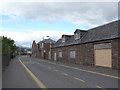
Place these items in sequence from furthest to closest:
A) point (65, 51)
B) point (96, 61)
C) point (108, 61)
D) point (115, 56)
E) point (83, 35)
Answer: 1. point (65, 51)
2. point (83, 35)
3. point (96, 61)
4. point (108, 61)
5. point (115, 56)

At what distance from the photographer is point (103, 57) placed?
835 inches

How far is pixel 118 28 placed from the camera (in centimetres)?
2083

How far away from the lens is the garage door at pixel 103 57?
20.2 m

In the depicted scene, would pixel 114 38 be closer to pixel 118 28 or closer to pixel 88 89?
pixel 118 28

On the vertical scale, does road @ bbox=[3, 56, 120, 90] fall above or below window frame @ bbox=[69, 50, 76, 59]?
below

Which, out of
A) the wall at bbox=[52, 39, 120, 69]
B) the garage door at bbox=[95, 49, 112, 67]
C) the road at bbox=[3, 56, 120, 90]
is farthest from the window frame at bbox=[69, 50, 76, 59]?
the road at bbox=[3, 56, 120, 90]

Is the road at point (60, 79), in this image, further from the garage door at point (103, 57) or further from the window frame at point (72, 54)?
the window frame at point (72, 54)

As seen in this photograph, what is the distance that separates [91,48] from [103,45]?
285 cm

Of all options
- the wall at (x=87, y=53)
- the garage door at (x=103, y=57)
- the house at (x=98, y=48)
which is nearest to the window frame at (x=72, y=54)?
the house at (x=98, y=48)

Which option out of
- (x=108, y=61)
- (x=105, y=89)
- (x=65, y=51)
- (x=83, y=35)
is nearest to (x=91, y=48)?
(x=108, y=61)

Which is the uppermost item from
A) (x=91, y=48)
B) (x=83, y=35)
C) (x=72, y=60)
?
(x=83, y=35)

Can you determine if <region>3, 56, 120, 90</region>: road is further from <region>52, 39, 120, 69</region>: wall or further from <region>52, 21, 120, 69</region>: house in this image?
<region>52, 21, 120, 69</region>: house

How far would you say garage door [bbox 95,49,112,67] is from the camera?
20.2m

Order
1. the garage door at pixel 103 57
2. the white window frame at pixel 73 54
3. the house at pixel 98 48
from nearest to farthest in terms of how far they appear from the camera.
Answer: the house at pixel 98 48 < the garage door at pixel 103 57 < the white window frame at pixel 73 54
